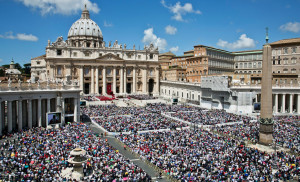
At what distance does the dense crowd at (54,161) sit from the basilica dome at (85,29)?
79914 millimetres

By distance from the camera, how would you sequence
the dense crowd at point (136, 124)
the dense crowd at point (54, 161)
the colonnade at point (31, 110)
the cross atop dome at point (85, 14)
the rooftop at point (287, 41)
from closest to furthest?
the dense crowd at point (54, 161) < the colonnade at point (31, 110) < the dense crowd at point (136, 124) < the rooftop at point (287, 41) < the cross atop dome at point (85, 14)

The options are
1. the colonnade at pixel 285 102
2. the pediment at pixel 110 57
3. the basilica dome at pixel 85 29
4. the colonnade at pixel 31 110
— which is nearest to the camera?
the colonnade at pixel 31 110

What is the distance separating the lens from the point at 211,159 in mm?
22703

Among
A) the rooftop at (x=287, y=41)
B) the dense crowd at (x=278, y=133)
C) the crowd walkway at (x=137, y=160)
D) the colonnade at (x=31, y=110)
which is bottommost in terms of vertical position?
the crowd walkway at (x=137, y=160)

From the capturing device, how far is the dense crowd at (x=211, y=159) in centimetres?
1967

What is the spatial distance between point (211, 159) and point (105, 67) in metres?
65.0

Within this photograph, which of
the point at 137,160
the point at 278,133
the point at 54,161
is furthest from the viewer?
the point at 278,133

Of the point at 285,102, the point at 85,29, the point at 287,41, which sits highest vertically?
the point at 85,29

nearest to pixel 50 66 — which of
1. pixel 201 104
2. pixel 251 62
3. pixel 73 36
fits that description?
pixel 73 36

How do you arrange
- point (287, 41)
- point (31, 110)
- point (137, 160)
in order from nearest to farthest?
point (137, 160), point (31, 110), point (287, 41)

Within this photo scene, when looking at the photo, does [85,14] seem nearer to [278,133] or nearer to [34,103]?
[34,103]

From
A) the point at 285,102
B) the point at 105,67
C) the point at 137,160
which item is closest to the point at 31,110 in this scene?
the point at 137,160

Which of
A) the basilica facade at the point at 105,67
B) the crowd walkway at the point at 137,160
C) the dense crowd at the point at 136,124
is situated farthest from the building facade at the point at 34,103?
the basilica facade at the point at 105,67

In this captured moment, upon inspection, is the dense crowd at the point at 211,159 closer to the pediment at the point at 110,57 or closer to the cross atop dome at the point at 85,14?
the pediment at the point at 110,57
